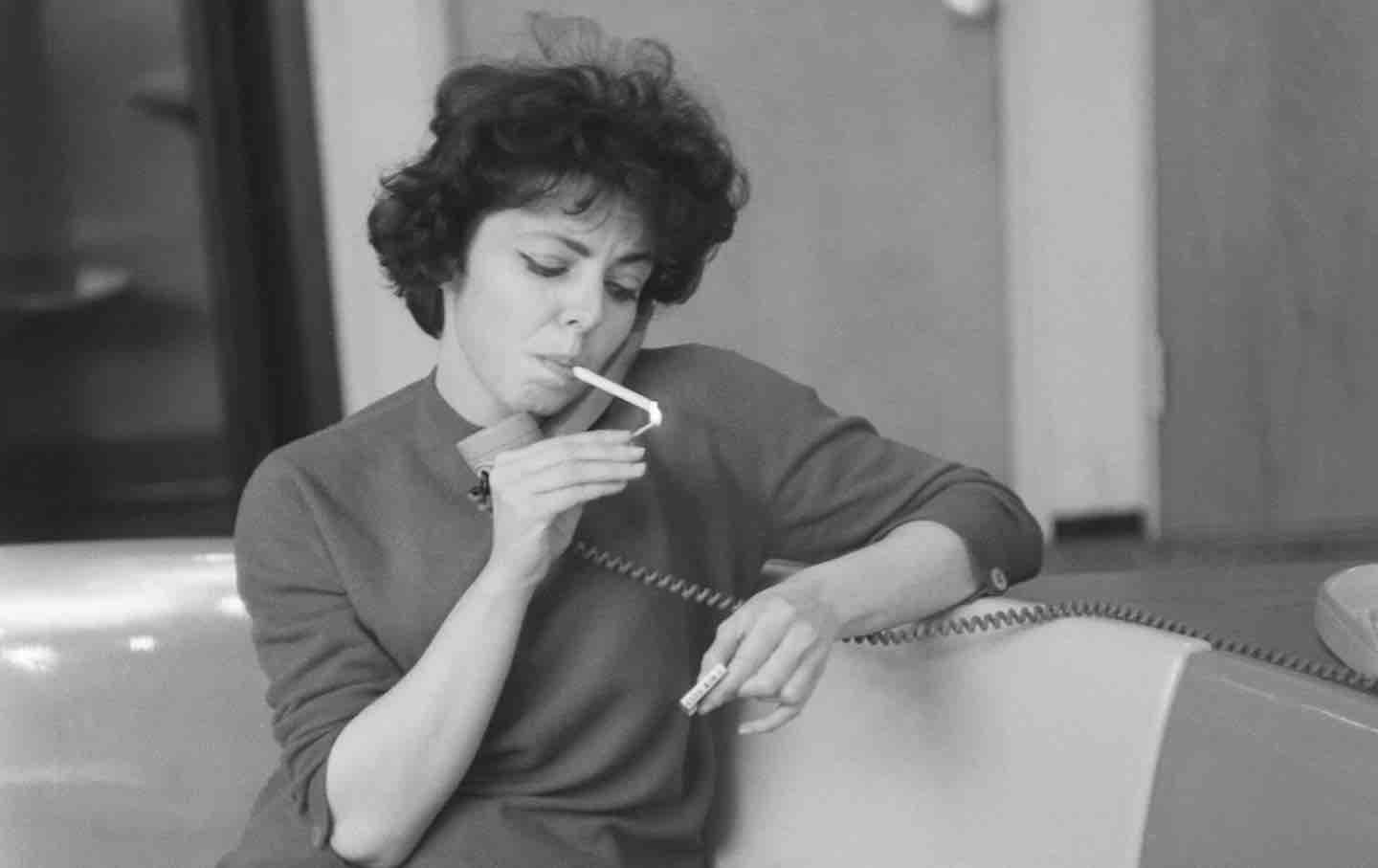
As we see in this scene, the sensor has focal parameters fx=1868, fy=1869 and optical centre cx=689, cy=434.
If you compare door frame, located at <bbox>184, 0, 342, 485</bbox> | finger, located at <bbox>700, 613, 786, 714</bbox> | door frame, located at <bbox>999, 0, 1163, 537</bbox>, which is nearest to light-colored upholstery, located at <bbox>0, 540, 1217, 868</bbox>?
finger, located at <bbox>700, 613, 786, 714</bbox>

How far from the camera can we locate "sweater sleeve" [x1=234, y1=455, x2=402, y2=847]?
3.63 ft

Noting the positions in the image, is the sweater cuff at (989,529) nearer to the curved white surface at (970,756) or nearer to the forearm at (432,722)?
the curved white surface at (970,756)

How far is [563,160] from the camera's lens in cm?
112

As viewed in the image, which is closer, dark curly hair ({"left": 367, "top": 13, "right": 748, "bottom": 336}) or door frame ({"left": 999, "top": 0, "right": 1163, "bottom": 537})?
dark curly hair ({"left": 367, "top": 13, "right": 748, "bottom": 336})

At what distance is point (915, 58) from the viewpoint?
9.49 feet

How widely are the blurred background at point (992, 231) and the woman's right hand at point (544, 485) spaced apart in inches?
70.6

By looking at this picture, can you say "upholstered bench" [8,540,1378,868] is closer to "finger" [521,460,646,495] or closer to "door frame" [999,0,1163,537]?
"finger" [521,460,646,495]

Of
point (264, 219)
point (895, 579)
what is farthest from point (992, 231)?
point (895, 579)

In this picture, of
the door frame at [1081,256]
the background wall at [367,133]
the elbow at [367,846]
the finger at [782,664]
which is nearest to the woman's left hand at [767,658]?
the finger at [782,664]

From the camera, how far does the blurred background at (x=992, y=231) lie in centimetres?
282

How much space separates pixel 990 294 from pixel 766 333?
37 centimetres

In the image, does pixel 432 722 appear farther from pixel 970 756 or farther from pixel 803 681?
pixel 970 756

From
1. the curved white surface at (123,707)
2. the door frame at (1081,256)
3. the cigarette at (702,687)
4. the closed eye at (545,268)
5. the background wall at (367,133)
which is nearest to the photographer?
the cigarette at (702,687)

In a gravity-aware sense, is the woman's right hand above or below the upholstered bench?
above
